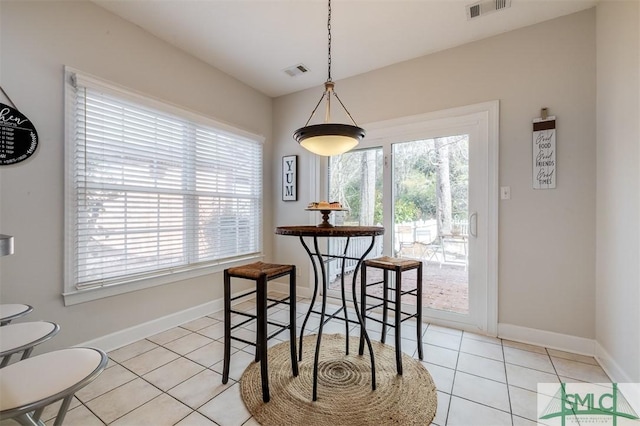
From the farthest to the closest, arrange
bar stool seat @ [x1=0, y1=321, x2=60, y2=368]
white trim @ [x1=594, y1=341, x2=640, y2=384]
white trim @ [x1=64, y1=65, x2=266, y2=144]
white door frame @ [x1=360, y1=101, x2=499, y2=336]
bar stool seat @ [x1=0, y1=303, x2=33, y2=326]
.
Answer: white door frame @ [x1=360, y1=101, x2=499, y2=336] < white trim @ [x1=64, y1=65, x2=266, y2=144] < white trim @ [x1=594, y1=341, x2=640, y2=384] < bar stool seat @ [x1=0, y1=303, x2=33, y2=326] < bar stool seat @ [x1=0, y1=321, x2=60, y2=368]

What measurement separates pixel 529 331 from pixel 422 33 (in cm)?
278

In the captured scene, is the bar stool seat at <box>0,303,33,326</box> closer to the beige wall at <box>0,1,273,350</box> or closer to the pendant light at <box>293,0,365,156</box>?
the beige wall at <box>0,1,273,350</box>

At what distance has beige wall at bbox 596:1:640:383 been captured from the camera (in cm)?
167

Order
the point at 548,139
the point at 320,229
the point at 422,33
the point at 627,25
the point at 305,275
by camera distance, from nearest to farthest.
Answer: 1. the point at 320,229
2. the point at 627,25
3. the point at 548,139
4. the point at 422,33
5. the point at 305,275

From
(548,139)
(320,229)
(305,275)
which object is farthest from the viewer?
(305,275)

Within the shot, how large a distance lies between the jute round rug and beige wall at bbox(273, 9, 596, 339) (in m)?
1.28

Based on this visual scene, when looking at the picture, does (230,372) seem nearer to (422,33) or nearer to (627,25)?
(422,33)

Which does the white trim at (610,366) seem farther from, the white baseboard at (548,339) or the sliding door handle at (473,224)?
the sliding door handle at (473,224)

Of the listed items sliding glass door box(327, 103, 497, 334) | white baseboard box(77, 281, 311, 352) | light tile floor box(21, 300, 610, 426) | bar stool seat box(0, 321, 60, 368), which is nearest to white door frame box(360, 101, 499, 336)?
sliding glass door box(327, 103, 497, 334)

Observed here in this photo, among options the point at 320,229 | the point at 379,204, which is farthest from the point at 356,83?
the point at 320,229

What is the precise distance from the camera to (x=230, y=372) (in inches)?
77.0

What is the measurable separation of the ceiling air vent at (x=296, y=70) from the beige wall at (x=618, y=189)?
251 cm

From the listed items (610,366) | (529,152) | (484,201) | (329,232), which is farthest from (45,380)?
(529,152)

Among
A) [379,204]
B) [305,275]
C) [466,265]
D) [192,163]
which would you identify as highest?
[192,163]
